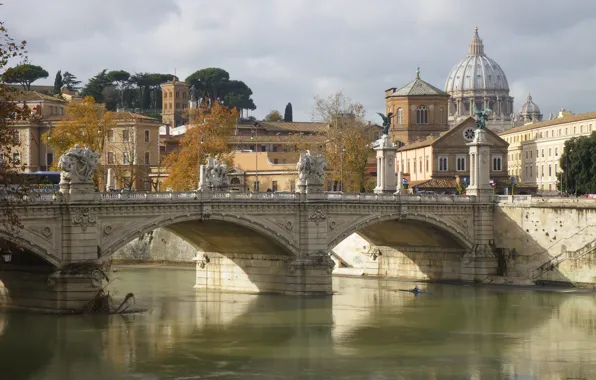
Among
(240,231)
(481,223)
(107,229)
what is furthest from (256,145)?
(107,229)

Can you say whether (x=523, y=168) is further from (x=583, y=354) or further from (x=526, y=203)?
(x=583, y=354)

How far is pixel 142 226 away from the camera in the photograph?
5447 cm

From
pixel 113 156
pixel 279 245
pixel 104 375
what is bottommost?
pixel 104 375

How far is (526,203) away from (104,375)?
3445 cm

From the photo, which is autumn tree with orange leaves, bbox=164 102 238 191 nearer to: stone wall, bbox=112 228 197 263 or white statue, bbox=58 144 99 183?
stone wall, bbox=112 228 197 263

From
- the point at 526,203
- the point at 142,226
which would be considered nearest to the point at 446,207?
the point at 526,203

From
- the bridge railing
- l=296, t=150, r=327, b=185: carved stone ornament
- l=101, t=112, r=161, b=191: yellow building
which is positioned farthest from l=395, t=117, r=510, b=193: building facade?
l=296, t=150, r=327, b=185: carved stone ornament

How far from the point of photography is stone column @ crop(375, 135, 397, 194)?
73.0 meters

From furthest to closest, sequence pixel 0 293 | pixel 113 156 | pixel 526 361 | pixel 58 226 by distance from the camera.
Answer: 1. pixel 113 156
2. pixel 0 293
3. pixel 58 226
4. pixel 526 361

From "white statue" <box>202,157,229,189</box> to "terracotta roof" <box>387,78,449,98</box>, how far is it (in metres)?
55.7

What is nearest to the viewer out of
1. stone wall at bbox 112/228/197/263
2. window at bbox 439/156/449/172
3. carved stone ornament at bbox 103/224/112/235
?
carved stone ornament at bbox 103/224/112/235

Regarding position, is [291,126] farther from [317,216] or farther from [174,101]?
[317,216]

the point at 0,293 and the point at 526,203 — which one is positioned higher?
the point at 526,203

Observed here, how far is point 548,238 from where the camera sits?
67688 millimetres
